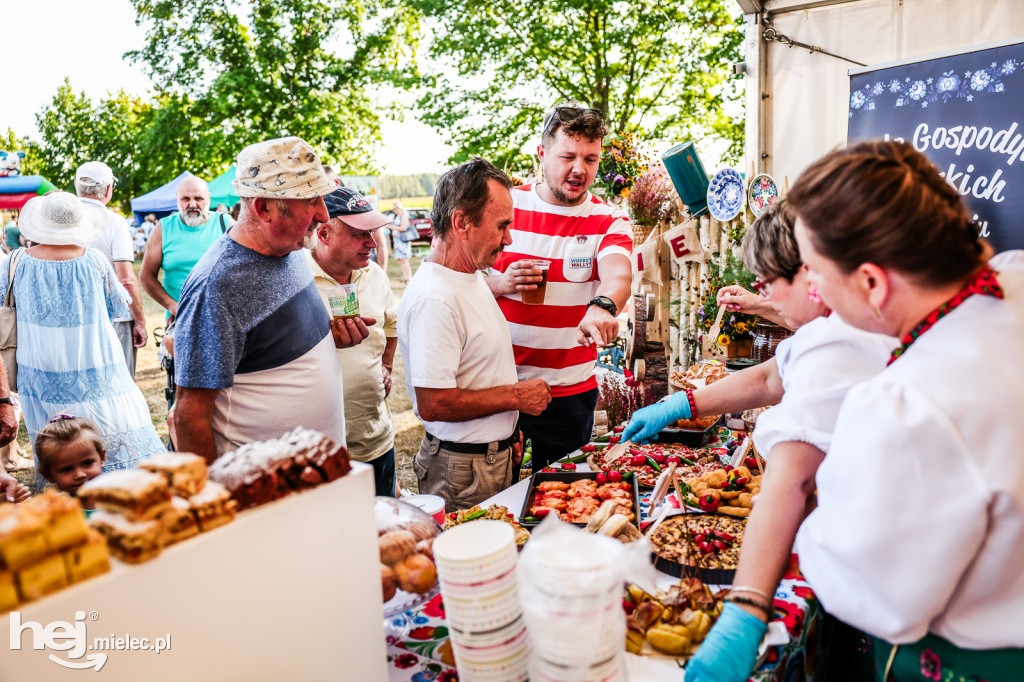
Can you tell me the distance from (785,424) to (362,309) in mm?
2232

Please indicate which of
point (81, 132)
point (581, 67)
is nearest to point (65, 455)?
point (581, 67)

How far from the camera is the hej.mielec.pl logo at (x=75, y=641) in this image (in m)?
0.88

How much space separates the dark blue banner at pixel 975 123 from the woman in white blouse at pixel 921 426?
7.39 feet

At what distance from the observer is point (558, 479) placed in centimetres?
235

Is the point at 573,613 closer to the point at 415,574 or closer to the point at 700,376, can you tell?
the point at 415,574

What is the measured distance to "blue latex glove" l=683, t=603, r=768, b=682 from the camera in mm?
1252

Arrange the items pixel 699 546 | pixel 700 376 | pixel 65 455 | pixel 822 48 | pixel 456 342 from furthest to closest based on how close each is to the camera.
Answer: pixel 822 48
pixel 700 376
pixel 65 455
pixel 456 342
pixel 699 546

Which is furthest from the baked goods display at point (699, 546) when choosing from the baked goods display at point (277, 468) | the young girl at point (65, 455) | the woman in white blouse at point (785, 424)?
the young girl at point (65, 455)

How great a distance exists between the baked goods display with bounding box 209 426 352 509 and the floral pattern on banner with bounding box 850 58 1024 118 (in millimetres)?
3631

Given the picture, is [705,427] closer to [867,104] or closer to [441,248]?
[441,248]

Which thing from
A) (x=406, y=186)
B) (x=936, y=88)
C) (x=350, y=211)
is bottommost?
(x=350, y=211)

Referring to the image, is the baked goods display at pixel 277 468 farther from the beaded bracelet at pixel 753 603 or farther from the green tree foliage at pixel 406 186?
the green tree foliage at pixel 406 186

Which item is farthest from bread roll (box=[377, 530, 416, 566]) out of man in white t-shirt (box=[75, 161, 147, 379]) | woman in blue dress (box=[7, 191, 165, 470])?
man in white t-shirt (box=[75, 161, 147, 379])

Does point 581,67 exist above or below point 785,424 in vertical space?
above
